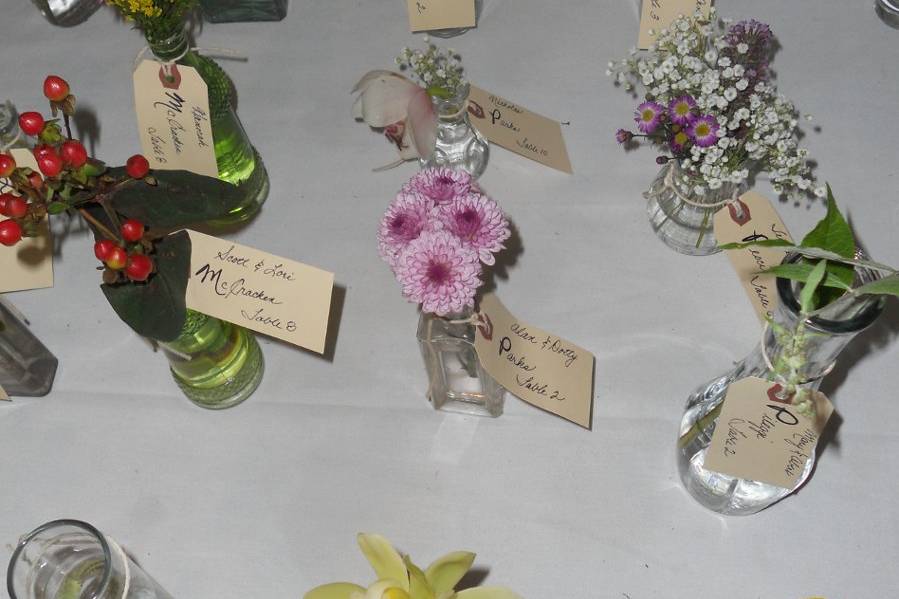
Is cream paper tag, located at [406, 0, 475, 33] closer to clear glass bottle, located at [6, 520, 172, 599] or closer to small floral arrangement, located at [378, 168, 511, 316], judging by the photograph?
small floral arrangement, located at [378, 168, 511, 316]

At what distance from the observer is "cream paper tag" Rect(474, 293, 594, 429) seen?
73 centimetres

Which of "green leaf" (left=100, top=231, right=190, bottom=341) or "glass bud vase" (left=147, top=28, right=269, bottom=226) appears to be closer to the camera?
"green leaf" (left=100, top=231, right=190, bottom=341)

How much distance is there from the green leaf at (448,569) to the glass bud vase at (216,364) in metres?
0.33

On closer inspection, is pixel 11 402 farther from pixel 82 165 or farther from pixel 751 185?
pixel 751 185

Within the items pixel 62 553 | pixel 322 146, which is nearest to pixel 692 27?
pixel 322 146

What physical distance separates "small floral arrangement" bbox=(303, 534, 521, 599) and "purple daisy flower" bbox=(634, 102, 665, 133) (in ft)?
1.45

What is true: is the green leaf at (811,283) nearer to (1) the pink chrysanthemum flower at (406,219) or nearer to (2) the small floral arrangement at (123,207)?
(1) the pink chrysanthemum flower at (406,219)

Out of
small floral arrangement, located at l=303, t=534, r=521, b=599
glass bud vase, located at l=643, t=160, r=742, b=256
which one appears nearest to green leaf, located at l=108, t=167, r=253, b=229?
small floral arrangement, located at l=303, t=534, r=521, b=599

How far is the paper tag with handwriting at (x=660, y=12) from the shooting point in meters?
0.95

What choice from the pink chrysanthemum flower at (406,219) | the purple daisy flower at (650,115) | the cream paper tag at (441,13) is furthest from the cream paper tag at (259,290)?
the cream paper tag at (441,13)

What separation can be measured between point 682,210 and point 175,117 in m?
0.54

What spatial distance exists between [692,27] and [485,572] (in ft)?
1.83

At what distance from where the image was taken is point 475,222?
0.62 metres

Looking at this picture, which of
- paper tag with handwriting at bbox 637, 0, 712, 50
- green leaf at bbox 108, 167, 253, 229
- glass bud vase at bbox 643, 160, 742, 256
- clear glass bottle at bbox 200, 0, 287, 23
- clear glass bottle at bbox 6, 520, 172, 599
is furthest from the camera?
clear glass bottle at bbox 200, 0, 287, 23
